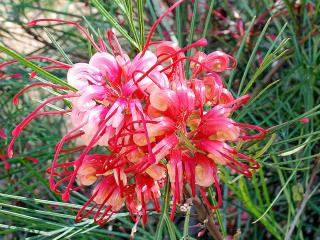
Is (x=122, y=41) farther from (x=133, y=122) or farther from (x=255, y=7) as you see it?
(x=133, y=122)

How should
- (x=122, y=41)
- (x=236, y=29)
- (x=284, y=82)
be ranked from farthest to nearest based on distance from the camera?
(x=122, y=41), (x=236, y=29), (x=284, y=82)

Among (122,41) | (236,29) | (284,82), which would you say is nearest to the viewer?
(284,82)

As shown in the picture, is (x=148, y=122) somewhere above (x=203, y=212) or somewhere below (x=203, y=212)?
above

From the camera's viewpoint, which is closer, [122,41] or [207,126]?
[207,126]

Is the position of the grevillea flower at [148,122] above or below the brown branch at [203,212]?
above

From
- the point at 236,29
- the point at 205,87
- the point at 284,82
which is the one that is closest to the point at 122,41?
the point at 236,29

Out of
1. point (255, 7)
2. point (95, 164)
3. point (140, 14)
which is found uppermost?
point (255, 7)

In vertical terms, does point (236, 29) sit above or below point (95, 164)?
above

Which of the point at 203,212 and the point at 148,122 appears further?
the point at 203,212

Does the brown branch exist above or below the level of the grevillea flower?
below

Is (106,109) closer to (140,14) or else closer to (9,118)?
(140,14)
